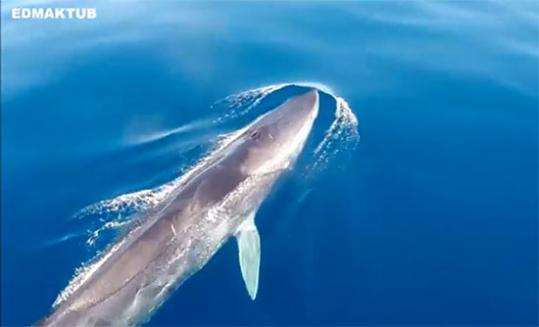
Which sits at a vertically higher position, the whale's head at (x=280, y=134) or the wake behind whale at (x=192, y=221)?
the whale's head at (x=280, y=134)

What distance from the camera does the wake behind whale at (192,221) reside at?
1524cm

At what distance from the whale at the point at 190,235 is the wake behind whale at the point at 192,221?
0.07ft

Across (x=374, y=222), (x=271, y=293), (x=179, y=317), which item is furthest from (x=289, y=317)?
(x=374, y=222)

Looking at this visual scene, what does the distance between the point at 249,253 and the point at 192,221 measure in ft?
5.63

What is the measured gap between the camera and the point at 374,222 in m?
17.6

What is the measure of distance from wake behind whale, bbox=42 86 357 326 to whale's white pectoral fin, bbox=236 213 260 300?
2cm

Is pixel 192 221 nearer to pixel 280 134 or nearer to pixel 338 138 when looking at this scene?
pixel 280 134

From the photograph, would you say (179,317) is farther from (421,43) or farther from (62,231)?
(421,43)

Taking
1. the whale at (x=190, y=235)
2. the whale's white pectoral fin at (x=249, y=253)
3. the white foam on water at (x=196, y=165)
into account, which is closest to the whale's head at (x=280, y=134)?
the whale at (x=190, y=235)

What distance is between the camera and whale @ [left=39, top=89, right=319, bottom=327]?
49.6 ft

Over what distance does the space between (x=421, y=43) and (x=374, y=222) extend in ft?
35.5

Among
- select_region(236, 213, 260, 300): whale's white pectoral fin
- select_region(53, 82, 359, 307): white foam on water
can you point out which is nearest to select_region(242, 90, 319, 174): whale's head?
select_region(53, 82, 359, 307): white foam on water

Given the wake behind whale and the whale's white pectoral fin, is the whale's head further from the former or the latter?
the whale's white pectoral fin

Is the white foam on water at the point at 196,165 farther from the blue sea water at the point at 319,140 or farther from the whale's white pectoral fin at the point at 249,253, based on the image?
the whale's white pectoral fin at the point at 249,253
